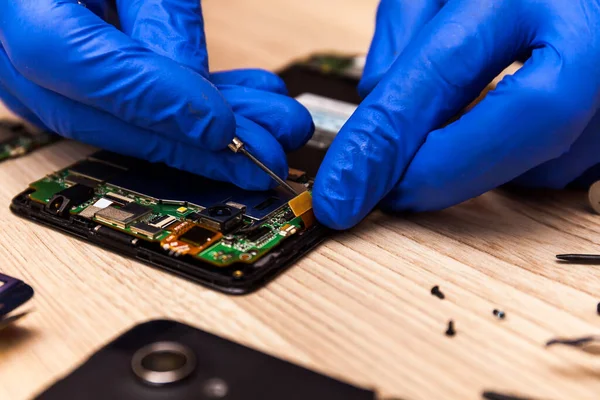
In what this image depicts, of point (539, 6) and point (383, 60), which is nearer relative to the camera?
point (539, 6)

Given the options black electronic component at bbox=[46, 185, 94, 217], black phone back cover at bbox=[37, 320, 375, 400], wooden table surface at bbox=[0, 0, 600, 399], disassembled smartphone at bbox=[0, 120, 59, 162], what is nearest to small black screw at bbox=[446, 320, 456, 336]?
wooden table surface at bbox=[0, 0, 600, 399]

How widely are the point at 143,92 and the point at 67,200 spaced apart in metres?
0.17

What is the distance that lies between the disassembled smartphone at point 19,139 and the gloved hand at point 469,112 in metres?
0.52

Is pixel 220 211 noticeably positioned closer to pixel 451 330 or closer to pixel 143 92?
pixel 143 92

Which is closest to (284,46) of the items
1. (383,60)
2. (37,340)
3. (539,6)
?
(383,60)

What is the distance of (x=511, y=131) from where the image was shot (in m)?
0.82

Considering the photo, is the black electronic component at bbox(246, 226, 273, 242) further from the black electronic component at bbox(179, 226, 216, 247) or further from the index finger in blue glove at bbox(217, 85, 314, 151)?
the index finger in blue glove at bbox(217, 85, 314, 151)

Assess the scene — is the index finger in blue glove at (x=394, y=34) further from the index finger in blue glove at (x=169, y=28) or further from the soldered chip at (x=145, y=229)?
the soldered chip at (x=145, y=229)

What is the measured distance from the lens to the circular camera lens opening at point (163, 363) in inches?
23.5

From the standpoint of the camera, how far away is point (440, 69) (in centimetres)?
86

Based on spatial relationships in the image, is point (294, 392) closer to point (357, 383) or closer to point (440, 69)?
point (357, 383)

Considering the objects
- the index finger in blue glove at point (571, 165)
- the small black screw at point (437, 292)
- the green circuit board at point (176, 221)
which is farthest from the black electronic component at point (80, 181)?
the index finger in blue glove at point (571, 165)

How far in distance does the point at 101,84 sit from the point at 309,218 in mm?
316

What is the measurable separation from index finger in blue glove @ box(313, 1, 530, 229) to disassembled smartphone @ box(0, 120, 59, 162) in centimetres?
52
